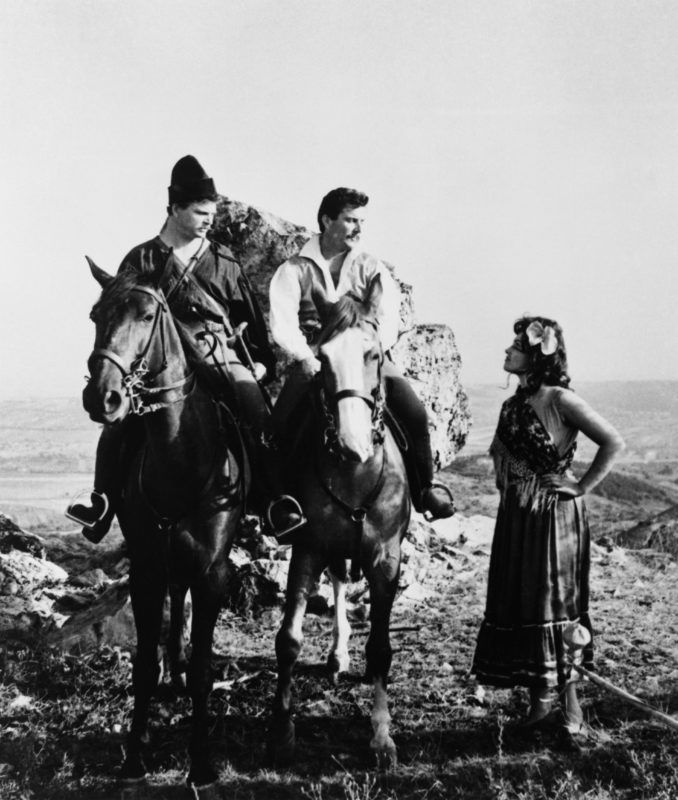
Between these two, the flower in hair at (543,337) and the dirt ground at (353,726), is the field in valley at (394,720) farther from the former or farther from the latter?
the flower in hair at (543,337)

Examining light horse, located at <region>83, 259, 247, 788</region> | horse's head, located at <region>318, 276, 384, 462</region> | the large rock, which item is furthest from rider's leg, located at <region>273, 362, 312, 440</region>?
the large rock

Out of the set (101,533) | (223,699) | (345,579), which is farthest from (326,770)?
(101,533)

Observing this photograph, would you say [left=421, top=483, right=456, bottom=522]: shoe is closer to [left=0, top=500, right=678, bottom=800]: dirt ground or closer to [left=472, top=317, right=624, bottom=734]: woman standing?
[left=472, top=317, right=624, bottom=734]: woman standing

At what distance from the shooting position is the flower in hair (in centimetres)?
405

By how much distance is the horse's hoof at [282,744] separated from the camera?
4008mm

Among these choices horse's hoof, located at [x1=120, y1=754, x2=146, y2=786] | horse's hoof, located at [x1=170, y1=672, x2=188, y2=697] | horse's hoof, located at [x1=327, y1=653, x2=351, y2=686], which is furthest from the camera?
horse's hoof, located at [x1=327, y1=653, x2=351, y2=686]

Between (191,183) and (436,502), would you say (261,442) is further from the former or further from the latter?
(191,183)

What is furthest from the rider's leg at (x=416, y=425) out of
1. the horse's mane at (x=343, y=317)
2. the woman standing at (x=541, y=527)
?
the horse's mane at (x=343, y=317)

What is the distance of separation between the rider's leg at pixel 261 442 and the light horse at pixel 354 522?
Answer: 15cm

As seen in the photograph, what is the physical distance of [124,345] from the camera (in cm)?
326

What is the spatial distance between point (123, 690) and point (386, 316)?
3.33m

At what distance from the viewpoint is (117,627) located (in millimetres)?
5863

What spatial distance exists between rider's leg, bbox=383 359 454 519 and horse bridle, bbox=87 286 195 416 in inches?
56.5

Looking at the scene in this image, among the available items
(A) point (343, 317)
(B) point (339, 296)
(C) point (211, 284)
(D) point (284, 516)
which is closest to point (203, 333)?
(C) point (211, 284)
